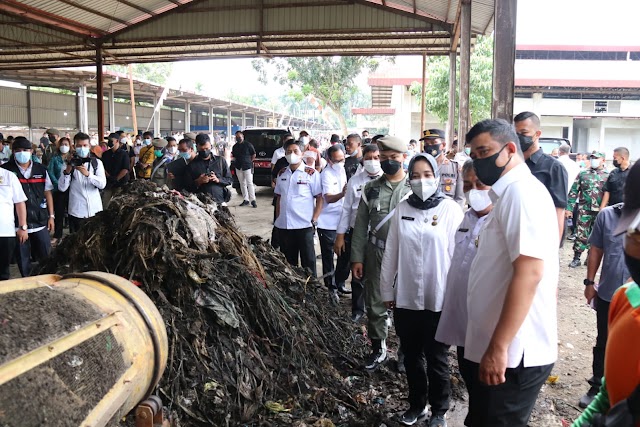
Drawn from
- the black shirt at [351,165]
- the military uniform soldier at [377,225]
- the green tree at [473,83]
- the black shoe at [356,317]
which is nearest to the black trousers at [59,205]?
the black shirt at [351,165]

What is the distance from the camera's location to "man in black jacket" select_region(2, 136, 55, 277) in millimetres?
5562

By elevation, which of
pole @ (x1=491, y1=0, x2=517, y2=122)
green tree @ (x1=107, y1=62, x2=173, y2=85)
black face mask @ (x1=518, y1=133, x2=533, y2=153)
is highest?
green tree @ (x1=107, y1=62, x2=173, y2=85)

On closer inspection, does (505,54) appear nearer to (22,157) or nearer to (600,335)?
(600,335)

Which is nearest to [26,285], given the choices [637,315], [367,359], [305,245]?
[637,315]

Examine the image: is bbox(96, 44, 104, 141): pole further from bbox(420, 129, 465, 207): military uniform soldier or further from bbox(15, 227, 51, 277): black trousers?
bbox(420, 129, 465, 207): military uniform soldier

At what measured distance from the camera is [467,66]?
9812 mm

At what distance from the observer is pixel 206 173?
6242mm

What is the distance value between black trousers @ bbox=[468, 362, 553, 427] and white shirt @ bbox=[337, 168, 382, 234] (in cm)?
281

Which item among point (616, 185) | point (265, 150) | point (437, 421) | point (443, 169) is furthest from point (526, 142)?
point (265, 150)

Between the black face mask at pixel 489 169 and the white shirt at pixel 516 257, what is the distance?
6cm

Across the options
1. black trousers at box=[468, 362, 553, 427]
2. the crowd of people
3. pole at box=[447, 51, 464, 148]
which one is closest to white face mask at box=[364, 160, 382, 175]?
the crowd of people

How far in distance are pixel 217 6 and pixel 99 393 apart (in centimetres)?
1285

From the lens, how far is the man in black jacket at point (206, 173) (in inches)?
245

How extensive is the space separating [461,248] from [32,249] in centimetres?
503
